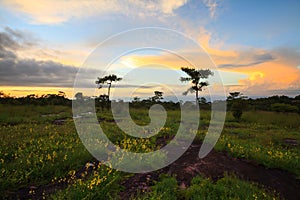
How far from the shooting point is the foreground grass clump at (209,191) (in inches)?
194

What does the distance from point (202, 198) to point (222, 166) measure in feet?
8.09

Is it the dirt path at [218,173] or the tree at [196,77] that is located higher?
the tree at [196,77]

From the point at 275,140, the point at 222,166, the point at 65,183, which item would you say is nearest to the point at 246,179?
the point at 222,166

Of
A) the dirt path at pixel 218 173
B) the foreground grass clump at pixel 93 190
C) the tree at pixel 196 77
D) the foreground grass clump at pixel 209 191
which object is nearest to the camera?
the foreground grass clump at pixel 93 190

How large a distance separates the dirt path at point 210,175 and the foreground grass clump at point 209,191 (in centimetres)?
36

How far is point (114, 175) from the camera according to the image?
5.85m

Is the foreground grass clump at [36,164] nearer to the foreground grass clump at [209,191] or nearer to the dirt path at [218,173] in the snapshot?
the dirt path at [218,173]

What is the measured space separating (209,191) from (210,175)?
1093 mm

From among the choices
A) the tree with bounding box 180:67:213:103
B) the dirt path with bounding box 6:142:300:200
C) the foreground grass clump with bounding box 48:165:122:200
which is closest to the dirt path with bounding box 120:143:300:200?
the dirt path with bounding box 6:142:300:200

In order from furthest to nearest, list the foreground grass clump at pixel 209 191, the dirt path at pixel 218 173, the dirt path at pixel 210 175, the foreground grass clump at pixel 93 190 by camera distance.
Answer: the dirt path at pixel 218 173
the dirt path at pixel 210 175
the foreground grass clump at pixel 209 191
the foreground grass clump at pixel 93 190

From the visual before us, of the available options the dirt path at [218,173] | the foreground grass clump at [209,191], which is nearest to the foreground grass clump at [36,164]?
the dirt path at [218,173]

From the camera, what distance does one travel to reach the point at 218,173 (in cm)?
650

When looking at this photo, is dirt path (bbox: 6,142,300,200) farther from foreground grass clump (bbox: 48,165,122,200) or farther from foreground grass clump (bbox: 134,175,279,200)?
foreground grass clump (bbox: 134,175,279,200)

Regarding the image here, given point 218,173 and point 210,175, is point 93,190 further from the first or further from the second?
point 218,173
